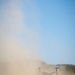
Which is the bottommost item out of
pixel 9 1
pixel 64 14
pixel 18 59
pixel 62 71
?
pixel 62 71

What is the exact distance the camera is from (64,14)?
1.54 meters

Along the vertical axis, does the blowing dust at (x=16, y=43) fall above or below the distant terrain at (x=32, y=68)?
above

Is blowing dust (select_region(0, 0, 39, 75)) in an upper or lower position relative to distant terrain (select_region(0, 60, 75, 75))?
upper

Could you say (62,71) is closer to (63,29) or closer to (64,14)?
(63,29)

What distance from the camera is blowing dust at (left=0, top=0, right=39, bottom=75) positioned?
4.92 feet

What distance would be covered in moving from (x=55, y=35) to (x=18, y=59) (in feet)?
1.36

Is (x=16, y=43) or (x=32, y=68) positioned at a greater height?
(x=16, y=43)

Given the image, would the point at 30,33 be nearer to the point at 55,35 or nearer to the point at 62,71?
the point at 55,35

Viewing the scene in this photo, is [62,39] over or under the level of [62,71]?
over

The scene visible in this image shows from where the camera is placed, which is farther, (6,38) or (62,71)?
(6,38)

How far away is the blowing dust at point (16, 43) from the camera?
1499 mm

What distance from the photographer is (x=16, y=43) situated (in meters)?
1.53

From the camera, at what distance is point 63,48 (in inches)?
59.1

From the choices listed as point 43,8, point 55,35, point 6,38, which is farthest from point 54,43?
point 6,38
